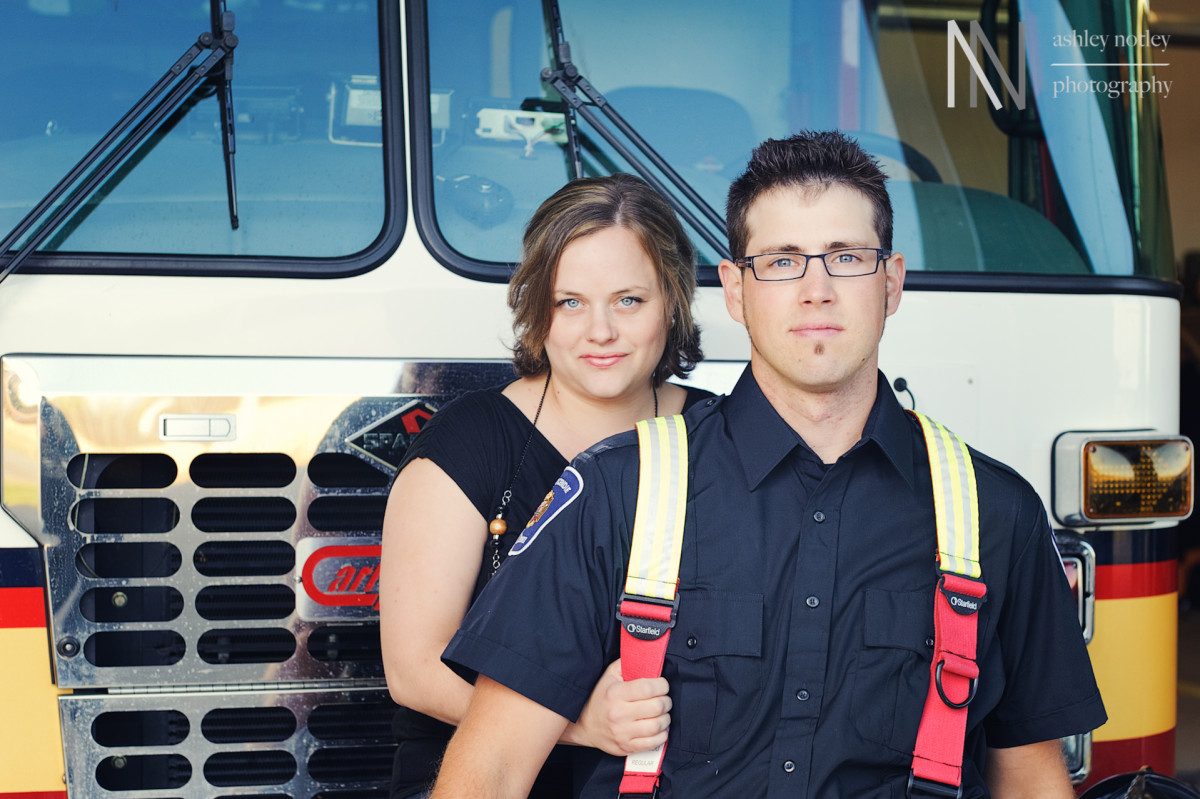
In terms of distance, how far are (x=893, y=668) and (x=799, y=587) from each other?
170 mm

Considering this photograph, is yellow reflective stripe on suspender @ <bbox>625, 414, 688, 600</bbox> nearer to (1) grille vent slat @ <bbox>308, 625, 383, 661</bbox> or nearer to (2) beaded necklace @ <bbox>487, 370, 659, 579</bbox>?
(2) beaded necklace @ <bbox>487, 370, 659, 579</bbox>

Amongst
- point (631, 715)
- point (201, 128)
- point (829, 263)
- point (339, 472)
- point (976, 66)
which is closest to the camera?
point (631, 715)

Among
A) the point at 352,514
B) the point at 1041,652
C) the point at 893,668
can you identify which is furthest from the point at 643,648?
the point at 352,514

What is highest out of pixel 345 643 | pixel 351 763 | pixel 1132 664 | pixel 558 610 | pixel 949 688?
pixel 558 610

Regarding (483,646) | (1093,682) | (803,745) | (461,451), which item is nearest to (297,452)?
(461,451)

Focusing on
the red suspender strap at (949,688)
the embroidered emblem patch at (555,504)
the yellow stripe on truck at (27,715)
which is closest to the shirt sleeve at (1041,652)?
the red suspender strap at (949,688)

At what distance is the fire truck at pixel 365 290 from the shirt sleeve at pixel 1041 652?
2.33 ft

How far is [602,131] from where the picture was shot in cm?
214

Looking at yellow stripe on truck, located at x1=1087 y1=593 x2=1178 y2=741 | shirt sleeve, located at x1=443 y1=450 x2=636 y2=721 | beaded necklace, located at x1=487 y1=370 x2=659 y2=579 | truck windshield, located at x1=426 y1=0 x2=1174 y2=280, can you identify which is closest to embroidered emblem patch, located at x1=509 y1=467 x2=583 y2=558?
shirt sleeve, located at x1=443 y1=450 x2=636 y2=721

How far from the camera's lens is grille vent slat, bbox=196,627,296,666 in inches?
81.0

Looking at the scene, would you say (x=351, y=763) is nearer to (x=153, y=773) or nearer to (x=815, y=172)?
(x=153, y=773)

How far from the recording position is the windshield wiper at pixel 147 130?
1.94 meters

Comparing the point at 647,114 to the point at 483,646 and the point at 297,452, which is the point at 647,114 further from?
the point at 483,646

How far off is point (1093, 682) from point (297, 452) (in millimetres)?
1389
